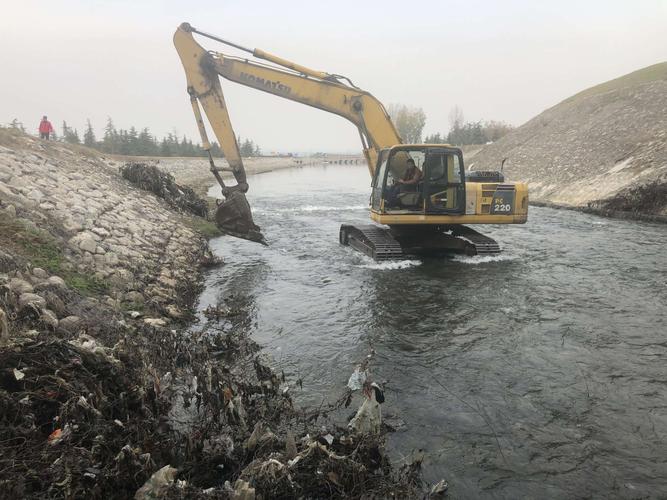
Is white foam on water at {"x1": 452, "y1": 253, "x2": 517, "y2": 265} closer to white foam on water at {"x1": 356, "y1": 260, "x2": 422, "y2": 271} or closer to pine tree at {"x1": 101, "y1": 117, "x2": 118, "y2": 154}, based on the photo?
white foam on water at {"x1": 356, "y1": 260, "x2": 422, "y2": 271}

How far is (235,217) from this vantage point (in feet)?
37.8

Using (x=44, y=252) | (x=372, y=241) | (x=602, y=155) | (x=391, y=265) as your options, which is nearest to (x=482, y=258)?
(x=391, y=265)

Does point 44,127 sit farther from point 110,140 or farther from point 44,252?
point 110,140

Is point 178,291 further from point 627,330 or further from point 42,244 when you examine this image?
point 627,330

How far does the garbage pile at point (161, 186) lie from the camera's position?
15.2 metres

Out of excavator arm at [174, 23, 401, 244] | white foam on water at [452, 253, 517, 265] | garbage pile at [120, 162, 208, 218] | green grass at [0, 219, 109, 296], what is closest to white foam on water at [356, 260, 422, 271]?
white foam on water at [452, 253, 517, 265]

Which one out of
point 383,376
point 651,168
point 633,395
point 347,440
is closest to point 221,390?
point 347,440

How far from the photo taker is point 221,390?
4445mm

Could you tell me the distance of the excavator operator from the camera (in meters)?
11.3

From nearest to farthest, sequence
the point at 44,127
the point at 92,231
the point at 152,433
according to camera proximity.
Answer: the point at 152,433
the point at 92,231
the point at 44,127

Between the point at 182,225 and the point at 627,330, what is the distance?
1097cm

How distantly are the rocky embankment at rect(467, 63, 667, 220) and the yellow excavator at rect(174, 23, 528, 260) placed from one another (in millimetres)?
9005

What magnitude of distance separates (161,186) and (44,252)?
961 centimetres

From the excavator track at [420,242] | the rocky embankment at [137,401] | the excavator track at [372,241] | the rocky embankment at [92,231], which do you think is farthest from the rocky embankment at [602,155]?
the rocky embankment at [137,401]
